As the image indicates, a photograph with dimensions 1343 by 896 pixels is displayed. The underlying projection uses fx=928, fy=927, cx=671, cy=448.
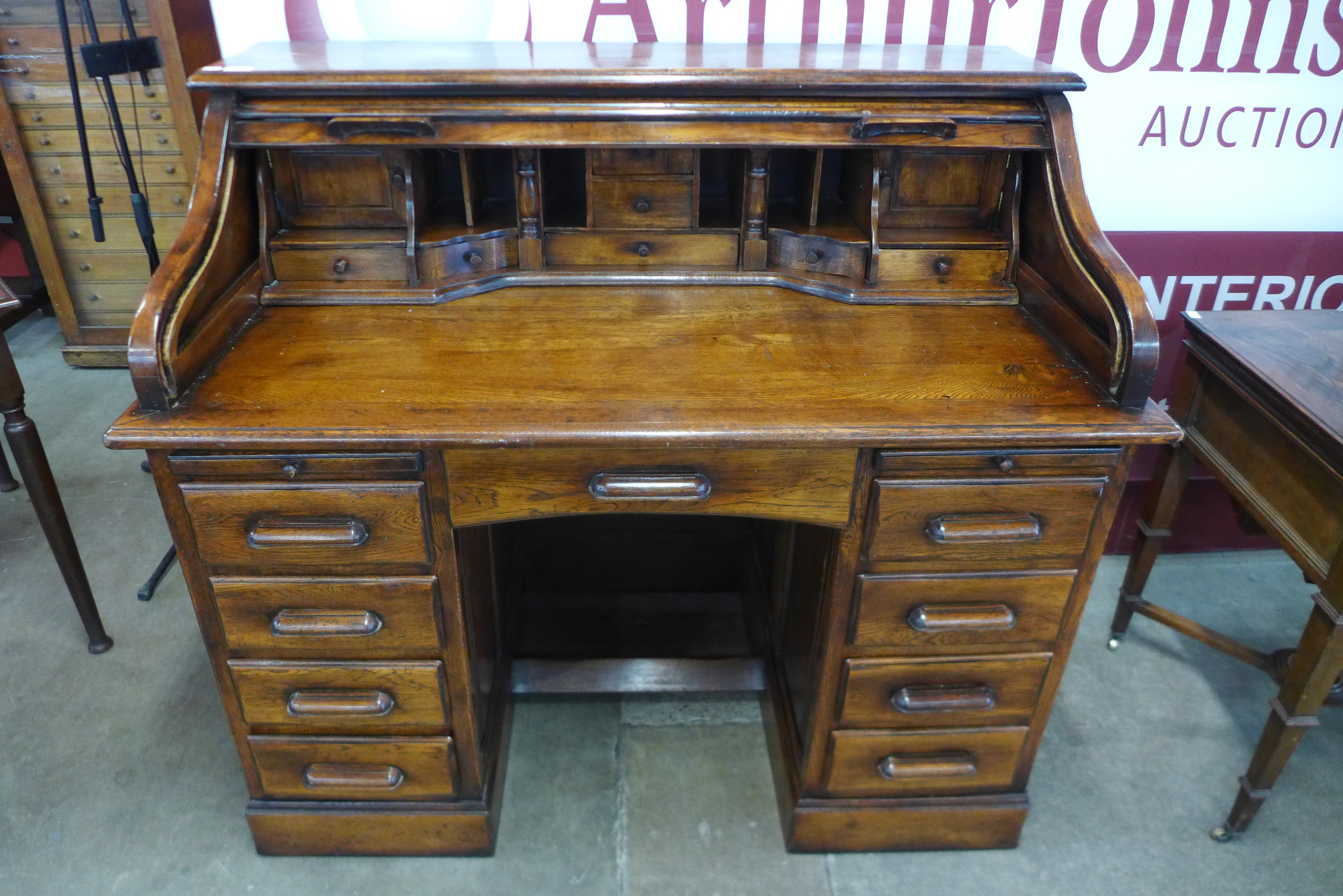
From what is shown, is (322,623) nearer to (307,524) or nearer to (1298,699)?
(307,524)

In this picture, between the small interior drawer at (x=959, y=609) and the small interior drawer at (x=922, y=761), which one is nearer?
the small interior drawer at (x=959, y=609)

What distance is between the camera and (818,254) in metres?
1.72

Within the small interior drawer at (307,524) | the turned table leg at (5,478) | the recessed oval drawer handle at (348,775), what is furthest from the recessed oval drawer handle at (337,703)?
the turned table leg at (5,478)

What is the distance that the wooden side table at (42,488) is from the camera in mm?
2016

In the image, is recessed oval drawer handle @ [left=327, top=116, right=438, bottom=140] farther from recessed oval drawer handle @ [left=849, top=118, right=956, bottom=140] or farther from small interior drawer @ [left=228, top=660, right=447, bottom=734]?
small interior drawer @ [left=228, top=660, right=447, bottom=734]

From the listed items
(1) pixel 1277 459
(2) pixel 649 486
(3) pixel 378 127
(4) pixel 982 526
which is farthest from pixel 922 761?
(3) pixel 378 127

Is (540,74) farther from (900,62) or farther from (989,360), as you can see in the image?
(989,360)

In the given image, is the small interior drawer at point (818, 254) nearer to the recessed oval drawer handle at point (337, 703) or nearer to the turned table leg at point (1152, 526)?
the turned table leg at point (1152, 526)

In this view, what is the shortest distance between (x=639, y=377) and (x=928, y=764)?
0.92 metres

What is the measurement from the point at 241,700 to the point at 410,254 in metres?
0.83

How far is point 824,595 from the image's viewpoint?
1607 millimetres

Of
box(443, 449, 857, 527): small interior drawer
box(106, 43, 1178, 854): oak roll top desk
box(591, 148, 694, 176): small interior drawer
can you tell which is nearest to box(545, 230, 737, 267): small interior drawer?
box(106, 43, 1178, 854): oak roll top desk

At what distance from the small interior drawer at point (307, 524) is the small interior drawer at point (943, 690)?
788mm

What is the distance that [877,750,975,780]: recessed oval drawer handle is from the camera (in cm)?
172
